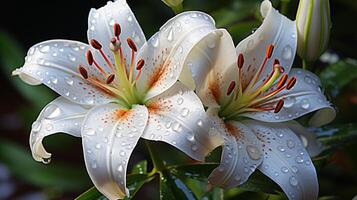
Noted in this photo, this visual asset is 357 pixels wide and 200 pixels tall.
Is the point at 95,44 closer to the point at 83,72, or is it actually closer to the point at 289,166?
the point at 83,72

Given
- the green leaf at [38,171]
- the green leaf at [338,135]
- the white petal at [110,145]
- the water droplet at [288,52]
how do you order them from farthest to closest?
the green leaf at [38,171]
the green leaf at [338,135]
the water droplet at [288,52]
the white petal at [110,145]

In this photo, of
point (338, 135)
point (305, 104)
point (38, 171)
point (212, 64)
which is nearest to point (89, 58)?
point (212, 64)

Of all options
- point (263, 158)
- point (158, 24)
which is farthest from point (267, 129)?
point (158, 24)

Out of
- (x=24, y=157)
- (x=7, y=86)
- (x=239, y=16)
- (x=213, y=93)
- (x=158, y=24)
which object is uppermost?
(x=213, y=93)

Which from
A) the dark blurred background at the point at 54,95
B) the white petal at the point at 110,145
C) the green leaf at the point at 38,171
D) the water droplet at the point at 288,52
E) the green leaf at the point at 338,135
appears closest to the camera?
the white petal at the point at 110,145

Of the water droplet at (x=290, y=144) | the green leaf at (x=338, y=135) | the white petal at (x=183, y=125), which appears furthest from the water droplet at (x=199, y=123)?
the green leaf at (x=338, y=135)

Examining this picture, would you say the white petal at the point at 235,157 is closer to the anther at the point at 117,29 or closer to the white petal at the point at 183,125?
the white petal at the point at 183,125

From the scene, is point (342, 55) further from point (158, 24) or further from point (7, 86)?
point (7, 86)
